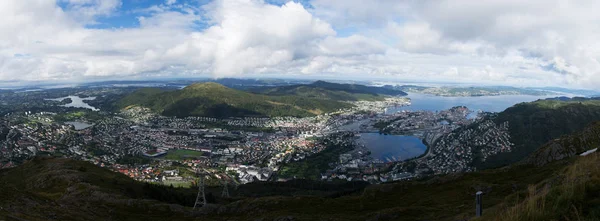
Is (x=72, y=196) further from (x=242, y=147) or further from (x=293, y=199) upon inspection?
(x=242, y=147)

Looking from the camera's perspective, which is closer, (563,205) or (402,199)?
(563,205)

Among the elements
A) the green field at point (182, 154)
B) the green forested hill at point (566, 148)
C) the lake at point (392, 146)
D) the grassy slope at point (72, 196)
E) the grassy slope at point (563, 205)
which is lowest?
the green field at point (182, 154)

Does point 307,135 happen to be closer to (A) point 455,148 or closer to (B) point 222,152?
(B) point 222,152

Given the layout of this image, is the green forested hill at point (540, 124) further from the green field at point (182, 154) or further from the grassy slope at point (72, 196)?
the green field at point (182, 154)

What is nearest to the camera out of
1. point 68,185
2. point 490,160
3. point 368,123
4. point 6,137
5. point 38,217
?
point 38,217

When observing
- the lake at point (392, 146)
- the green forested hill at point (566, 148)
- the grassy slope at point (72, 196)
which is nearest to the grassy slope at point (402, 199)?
the green forested hill at point (566, 148)

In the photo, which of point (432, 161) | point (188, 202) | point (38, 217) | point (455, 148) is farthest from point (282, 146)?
point (38, 217)

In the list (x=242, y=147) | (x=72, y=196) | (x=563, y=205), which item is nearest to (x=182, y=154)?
(x=242, y=147)
